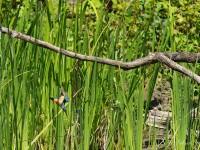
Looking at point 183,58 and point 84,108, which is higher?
point 183,58

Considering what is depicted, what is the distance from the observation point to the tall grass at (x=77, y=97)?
6.67ft

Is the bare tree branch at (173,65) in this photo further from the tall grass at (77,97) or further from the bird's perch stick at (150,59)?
the tall grass at (77,97)

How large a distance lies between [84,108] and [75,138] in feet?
0.44

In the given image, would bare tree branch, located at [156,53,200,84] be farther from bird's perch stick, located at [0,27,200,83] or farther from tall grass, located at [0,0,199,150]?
tall grass, located at [0,0,199,150]

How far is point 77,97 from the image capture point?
7.26ft

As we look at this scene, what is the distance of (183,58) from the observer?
196cm

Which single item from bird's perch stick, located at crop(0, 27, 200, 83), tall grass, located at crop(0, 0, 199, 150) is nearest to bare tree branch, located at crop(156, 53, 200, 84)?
bird's perch stick, located at crop(0, 27, 200, 83)

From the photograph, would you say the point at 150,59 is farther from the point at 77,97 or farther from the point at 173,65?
the point at 77,97

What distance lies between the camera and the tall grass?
2033 millimetres

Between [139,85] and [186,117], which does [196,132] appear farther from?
[139,85]

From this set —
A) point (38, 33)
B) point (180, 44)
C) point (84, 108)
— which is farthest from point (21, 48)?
point (180, 44)

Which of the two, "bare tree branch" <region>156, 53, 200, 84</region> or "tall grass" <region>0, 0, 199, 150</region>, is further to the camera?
"tall grass" <region>0, 0, 199, 150</region>

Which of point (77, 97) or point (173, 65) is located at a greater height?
point (173, 65)

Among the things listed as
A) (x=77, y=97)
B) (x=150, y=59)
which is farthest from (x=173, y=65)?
(x=77, y=97)
